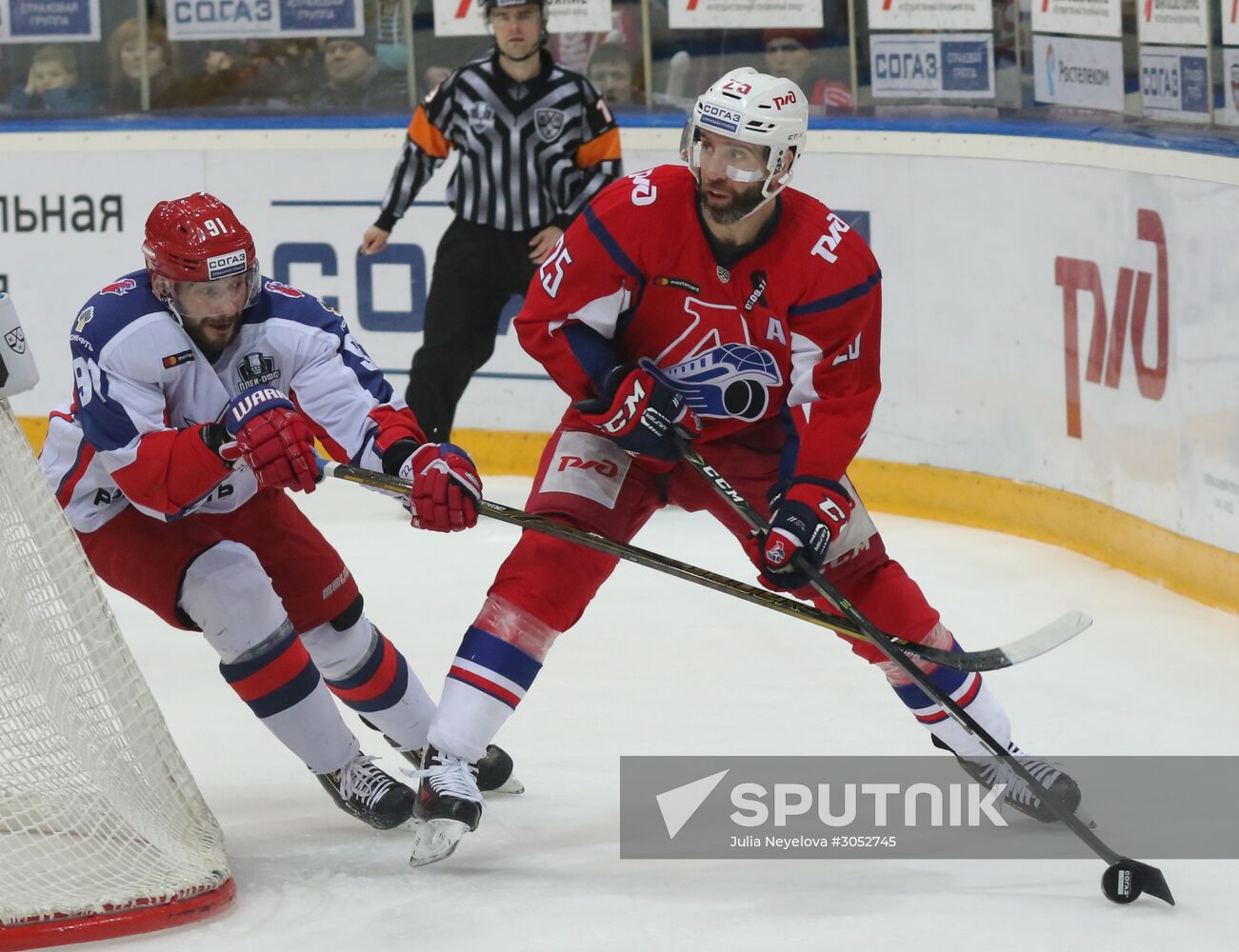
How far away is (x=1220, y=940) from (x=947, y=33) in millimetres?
3305

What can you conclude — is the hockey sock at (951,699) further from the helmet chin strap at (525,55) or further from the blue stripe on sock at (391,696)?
the helmet chin strap at (525,55)

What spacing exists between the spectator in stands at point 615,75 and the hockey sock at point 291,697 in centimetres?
325

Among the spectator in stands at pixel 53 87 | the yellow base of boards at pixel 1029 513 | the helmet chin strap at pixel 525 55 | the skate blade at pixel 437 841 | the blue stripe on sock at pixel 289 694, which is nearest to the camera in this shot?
the skate blade at pixel 437 841

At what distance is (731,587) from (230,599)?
0.75m

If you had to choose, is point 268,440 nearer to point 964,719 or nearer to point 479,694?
point 479,694

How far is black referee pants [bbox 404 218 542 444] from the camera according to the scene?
Answer: 18.3 ft

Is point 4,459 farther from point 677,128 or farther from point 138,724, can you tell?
point 677,128

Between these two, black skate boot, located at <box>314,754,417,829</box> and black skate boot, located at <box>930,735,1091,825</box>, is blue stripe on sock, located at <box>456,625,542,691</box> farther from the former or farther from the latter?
black skate boot, located at <box>930,735,1091,825</box>

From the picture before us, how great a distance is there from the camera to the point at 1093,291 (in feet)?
15.9

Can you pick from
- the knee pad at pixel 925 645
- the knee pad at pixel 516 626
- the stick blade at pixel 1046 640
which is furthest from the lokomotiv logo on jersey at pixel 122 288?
the stick blade at pixel 1046 640

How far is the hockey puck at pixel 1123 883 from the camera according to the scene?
2.79 meters

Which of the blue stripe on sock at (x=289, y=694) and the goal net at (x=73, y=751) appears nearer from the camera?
the goal net at (x=73, y=751)

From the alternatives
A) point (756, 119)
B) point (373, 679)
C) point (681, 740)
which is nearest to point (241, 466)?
point (373, 679)

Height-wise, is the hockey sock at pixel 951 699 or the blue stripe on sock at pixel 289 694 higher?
the blue stripe on sock at pixel 289 694
